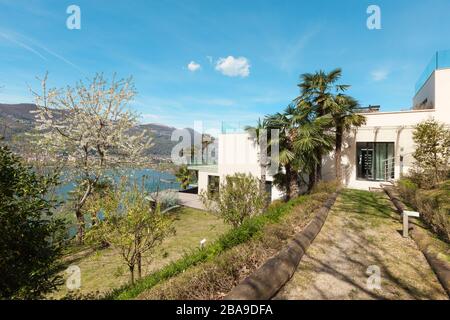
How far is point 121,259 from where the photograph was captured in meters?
11.5

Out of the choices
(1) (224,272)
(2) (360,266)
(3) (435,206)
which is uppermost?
(3) (435,206)

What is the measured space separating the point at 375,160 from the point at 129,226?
710 inches

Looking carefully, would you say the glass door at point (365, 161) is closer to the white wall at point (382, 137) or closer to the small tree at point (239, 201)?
the white wall at point (382, 137)

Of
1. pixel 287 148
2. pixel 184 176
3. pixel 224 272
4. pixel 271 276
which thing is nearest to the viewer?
pixel 271 276

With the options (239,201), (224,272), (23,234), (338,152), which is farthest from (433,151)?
(23,234)


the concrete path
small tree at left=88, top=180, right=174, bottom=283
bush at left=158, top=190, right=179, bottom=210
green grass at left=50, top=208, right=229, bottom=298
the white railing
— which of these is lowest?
green grass at left=50, top=208, right=229, bottom=298

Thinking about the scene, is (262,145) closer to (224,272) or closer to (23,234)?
(224,272)

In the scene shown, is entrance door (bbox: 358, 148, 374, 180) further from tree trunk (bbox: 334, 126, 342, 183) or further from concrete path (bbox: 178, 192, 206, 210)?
concrete path (bbox: 178, 192, 206, 210)

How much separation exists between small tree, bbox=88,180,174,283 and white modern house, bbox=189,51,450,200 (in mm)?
7172

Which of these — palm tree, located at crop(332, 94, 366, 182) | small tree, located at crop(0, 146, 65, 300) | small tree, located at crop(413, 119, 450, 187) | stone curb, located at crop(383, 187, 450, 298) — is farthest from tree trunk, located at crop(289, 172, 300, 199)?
small tree, located at crop(0, 146, 65, 300)

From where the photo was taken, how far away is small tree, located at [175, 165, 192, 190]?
35500 millimetres

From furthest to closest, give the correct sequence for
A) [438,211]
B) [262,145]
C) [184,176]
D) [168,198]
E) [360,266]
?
[184,176]
[168,198]
[262,145]
[438,211]
[360,266]

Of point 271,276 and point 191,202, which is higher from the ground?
point 271,276
